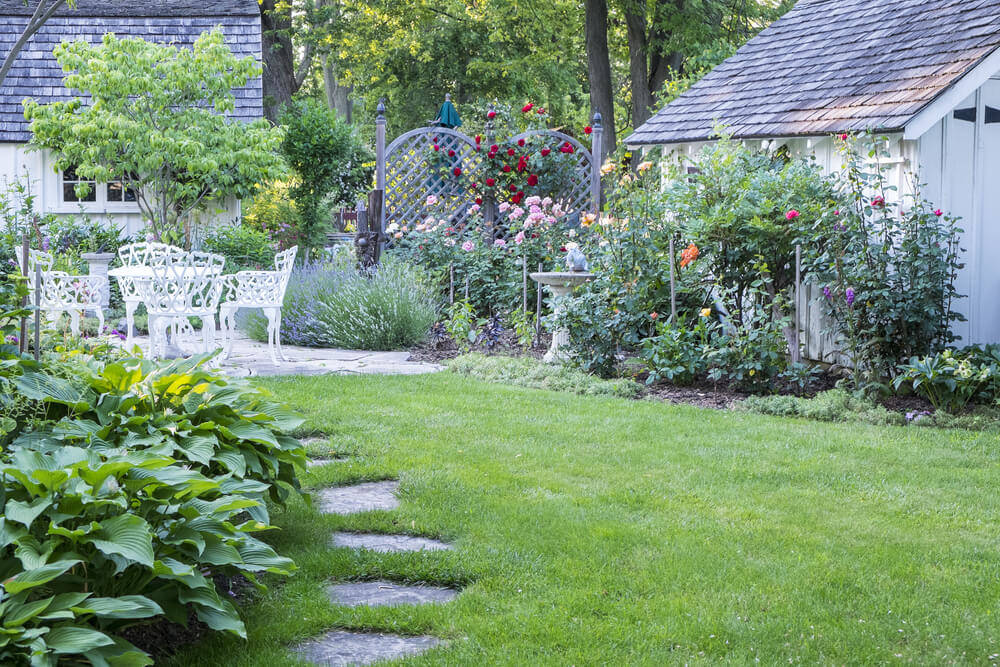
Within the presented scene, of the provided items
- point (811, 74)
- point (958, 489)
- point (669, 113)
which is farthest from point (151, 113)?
point (958, 489)

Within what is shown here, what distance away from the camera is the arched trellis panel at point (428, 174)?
12.1m

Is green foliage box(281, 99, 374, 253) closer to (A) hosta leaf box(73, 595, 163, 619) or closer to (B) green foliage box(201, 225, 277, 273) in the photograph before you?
(B) green foliage box(201, 225, 277, 273)

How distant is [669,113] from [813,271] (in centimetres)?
404

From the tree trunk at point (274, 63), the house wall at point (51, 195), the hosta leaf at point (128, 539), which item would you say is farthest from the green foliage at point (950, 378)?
the tree trunk at point (274, 63)

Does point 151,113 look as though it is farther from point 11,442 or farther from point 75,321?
point 11,442

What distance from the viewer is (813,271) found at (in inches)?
282

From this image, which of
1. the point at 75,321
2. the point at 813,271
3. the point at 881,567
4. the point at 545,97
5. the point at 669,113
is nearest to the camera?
the point at 881,567

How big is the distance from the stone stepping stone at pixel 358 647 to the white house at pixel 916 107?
5250 mm

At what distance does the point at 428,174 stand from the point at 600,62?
5.66 m

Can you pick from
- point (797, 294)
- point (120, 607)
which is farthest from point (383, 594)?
point (797, 294)

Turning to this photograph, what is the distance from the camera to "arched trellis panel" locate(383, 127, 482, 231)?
39.9 ft

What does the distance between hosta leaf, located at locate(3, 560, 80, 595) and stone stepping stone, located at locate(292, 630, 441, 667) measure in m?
0.78

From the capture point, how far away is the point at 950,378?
6.40 meters

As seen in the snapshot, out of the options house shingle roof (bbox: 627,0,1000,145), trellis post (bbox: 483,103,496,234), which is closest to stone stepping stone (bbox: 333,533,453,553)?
house shingle roof (bbox: 627,0,1000,145)
